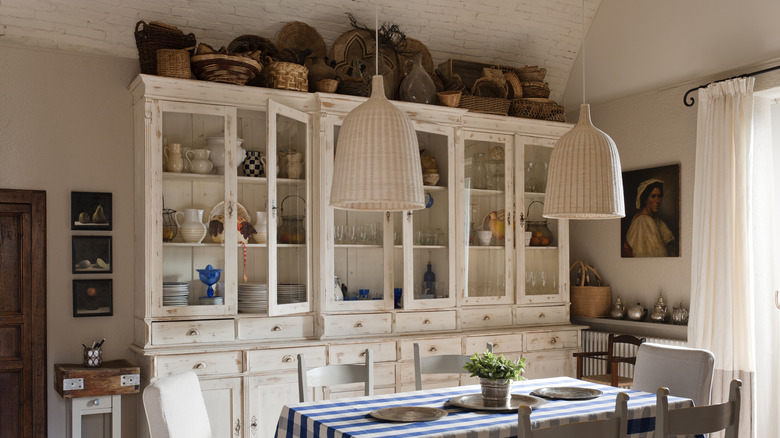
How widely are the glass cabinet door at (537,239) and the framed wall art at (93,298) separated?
291 centimetres

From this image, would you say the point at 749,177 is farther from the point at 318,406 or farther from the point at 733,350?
the point at 318,406

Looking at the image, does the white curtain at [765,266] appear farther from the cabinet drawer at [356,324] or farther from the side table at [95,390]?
the side table at [95,390]

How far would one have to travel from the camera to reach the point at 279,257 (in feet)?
14.2

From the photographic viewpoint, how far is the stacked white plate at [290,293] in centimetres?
431

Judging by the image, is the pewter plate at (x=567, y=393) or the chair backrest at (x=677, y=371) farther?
the chair backrest at (x=677, y=371)

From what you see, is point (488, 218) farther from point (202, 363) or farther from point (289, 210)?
point (202, 363)

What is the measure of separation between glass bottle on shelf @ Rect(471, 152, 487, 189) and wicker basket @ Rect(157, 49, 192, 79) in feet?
7.12

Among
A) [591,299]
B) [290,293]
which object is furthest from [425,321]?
[591,299]

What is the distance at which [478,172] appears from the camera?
525 centimetres

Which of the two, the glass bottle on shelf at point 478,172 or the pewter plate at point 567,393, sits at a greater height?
the glass bottle on shelf at point 478,172

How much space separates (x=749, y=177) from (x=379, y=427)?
10.4 ft

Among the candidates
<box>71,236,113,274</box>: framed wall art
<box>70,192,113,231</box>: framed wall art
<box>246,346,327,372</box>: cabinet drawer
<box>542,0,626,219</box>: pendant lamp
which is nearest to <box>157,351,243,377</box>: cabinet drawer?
<box>246,346,327,372</box>: cabinet drawer

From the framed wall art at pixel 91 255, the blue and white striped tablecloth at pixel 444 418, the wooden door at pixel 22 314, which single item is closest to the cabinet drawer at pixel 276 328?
the framed wall art at pixel 91 255

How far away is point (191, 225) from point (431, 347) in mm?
1802
